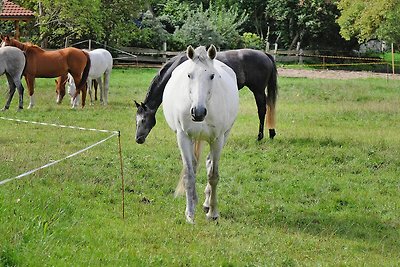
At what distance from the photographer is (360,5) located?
28641 mm

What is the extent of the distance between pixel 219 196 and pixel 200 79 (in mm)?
2189

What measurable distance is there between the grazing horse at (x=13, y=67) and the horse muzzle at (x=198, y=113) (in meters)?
10.5

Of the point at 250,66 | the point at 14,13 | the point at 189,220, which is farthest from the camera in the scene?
the point at 14,13

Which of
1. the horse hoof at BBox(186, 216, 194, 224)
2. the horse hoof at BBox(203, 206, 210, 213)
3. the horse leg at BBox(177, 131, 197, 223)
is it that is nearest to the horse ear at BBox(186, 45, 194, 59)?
the horse leg at BBox(177, 131, 197, 223)

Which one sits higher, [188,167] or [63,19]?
[63,19]

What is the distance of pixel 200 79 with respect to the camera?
22.2 feet

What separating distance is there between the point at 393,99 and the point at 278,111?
455cm

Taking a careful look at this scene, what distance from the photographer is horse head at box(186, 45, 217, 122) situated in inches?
256

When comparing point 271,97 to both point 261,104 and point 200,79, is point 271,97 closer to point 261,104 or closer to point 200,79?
point 261,104

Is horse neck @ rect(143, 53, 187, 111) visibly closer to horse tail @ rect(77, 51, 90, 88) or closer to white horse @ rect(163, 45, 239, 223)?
white horse @ rect(163, 45, 239, 223)

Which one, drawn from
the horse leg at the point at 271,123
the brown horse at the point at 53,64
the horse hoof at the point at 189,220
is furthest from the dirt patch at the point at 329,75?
the horse hoof at the point at 189,220

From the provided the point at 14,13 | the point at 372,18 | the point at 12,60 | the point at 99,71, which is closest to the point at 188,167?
the point at 12,60

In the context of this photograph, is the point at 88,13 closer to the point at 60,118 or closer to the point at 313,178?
the point at 60,118

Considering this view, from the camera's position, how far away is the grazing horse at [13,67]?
53.1 ft
